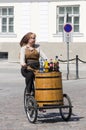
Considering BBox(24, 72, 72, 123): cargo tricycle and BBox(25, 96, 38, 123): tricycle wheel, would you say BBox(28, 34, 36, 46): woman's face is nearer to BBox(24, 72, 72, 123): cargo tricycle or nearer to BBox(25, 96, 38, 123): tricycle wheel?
BBox(24, 72, 72, 123): cargo tricycle

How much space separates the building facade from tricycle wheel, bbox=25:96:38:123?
24.8 metres

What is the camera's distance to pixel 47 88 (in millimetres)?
12055

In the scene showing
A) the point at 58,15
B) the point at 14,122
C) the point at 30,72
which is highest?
the point at 58,15

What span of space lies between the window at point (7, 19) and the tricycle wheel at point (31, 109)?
89.4ft

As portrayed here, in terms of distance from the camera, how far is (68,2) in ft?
124

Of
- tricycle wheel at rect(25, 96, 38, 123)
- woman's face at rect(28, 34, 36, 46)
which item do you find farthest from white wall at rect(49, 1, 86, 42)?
tricycle wheel at rect(25, 96, 38, 123)

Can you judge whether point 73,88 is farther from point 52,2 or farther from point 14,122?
point 52,2

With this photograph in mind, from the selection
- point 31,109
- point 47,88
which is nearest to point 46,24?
point 31,109

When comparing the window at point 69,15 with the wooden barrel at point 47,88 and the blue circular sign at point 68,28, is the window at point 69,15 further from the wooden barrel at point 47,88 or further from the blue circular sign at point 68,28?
the wooden barrel at point 47,88

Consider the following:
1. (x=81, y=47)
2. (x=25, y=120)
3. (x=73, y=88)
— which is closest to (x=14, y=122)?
(x=25, y=120)

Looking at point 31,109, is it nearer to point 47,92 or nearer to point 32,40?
point 47,92

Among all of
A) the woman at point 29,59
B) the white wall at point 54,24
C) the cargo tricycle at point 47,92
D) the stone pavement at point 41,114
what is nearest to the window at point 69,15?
the white wall at point 54,24

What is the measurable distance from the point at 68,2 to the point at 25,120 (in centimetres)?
2579

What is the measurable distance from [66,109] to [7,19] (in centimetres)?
2765
